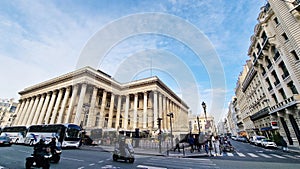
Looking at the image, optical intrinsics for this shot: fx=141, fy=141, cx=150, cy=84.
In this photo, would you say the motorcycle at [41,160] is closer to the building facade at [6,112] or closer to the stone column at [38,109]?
the stone column at [38,109]

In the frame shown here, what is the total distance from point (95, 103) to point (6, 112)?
65701mm

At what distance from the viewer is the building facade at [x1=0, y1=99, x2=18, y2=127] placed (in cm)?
6669

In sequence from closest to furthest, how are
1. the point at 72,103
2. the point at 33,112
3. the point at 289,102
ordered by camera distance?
the point at 289,102
the point at 72,103
the point at 33,112

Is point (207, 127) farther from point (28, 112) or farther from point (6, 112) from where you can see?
point (6, 112)

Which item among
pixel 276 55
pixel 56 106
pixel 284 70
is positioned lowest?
pixel 56 106

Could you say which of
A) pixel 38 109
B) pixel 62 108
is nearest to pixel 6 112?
pixel 38 109

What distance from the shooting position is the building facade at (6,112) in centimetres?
6669

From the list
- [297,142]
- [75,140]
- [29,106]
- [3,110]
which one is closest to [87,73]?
[75,140]

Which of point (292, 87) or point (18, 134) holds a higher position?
point (292, 87)

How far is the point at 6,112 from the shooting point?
68.7 m

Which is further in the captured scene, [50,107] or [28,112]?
[28,112]

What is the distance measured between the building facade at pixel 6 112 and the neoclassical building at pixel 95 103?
33.8m

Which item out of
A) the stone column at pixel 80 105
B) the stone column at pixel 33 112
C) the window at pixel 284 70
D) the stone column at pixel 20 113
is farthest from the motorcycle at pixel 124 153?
the stone column at pixel 20 113

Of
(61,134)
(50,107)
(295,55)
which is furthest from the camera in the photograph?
(50,107)
